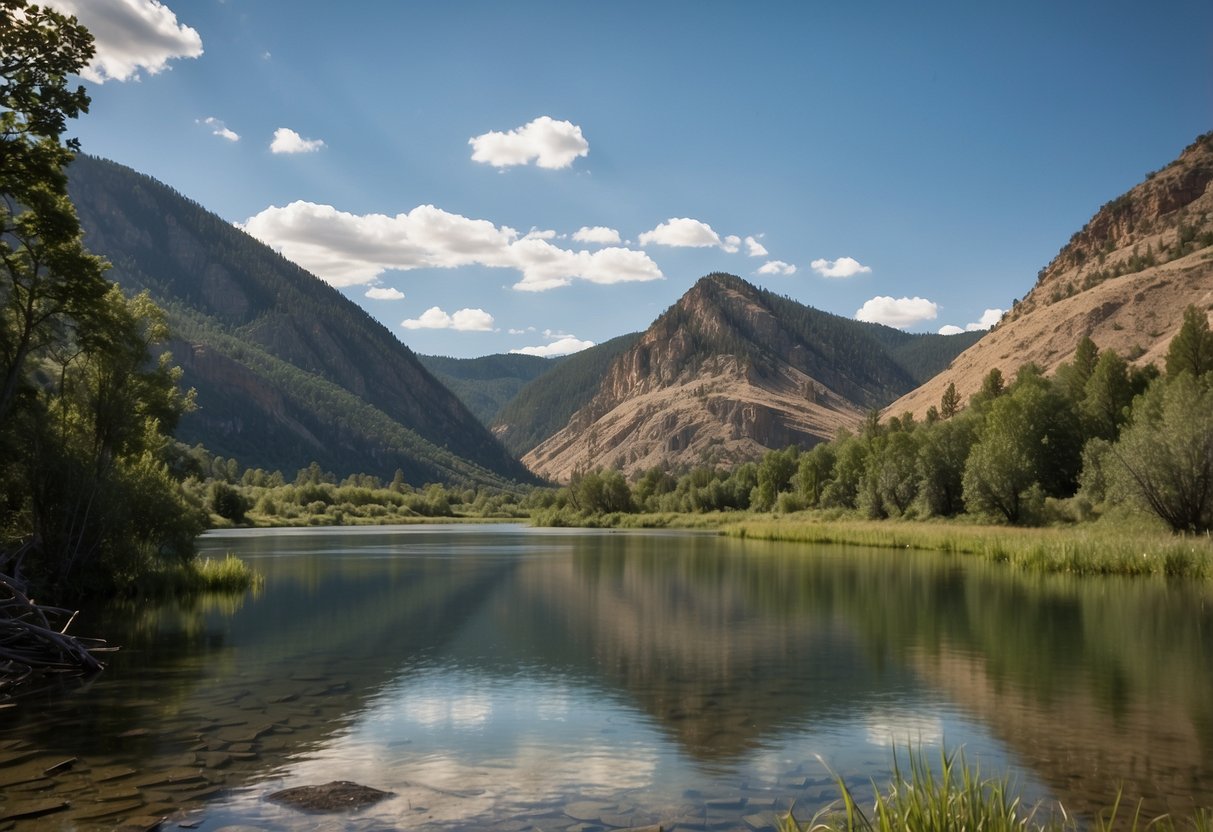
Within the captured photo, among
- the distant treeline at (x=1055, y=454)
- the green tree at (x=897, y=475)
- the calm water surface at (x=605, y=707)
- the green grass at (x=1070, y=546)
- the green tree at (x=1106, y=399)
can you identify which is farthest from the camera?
the green tree at (x=897, y=475)

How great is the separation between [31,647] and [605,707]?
1265 centimetres

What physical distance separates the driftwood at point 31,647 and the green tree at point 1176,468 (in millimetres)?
52236

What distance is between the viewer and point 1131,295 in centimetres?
15038

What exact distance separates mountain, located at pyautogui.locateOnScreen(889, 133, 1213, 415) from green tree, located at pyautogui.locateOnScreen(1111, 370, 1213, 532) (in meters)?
77.7

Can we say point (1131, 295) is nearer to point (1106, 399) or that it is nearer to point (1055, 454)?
point (1106, 399)

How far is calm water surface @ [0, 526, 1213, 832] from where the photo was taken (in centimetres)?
1316

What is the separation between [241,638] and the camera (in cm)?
2808

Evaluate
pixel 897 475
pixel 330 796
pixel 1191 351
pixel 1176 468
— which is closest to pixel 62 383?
pixel 330 796

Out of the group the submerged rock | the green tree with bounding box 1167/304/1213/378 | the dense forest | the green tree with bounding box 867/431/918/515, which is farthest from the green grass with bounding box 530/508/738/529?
the submerged rock

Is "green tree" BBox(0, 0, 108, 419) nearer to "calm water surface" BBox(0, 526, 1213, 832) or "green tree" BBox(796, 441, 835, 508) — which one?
"calm water surface" BBox(0, 526, 1213, 832)

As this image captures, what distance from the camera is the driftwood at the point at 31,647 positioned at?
64.1ft

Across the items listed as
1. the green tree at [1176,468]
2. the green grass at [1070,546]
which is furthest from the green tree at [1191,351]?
the green tree at [1176,468]

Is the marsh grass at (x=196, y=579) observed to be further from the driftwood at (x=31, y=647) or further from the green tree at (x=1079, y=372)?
the green tree at (x=1079, y=372)

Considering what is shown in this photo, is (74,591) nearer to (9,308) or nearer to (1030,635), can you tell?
(9,308)
